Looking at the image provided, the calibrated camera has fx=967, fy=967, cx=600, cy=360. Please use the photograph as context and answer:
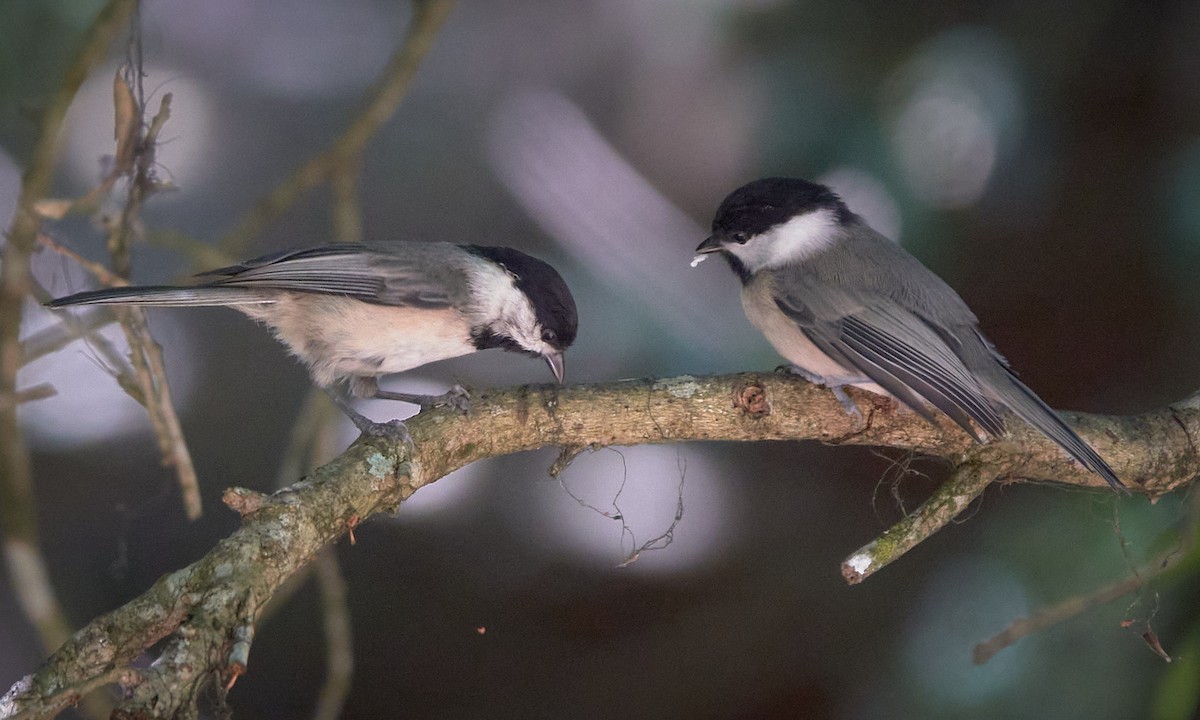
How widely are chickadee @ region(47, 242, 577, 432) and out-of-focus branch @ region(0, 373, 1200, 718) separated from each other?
254 millimetres

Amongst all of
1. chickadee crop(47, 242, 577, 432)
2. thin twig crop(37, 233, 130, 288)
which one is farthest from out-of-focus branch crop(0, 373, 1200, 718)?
thin twig crop(37, 233, 130, 288)

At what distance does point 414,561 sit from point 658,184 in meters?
1.43

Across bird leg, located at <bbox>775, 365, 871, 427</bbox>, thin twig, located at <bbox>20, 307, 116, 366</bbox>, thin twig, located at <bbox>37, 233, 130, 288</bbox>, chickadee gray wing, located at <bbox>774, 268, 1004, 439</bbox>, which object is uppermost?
thin twig, located at <bbox>37, 233, 130, 288</bbox>

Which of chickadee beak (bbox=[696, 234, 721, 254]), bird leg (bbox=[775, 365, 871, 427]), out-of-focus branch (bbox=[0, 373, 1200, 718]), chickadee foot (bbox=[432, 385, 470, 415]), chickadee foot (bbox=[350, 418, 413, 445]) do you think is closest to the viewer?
out-of-focus branch (bbox=[0, 373, 1200, 718])

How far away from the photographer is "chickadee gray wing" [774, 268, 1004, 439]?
191 centimetres

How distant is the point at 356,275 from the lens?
7.17 ft

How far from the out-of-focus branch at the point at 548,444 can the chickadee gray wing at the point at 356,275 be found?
0.34 m

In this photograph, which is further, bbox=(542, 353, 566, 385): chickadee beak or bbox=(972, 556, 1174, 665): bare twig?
bbox=(542, 353, 566, 385): chickadee beak

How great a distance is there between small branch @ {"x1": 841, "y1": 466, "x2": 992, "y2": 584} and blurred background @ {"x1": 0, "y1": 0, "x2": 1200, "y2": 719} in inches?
38.8

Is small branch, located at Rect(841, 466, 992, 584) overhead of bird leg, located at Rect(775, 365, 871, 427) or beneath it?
beneath

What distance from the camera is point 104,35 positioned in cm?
213

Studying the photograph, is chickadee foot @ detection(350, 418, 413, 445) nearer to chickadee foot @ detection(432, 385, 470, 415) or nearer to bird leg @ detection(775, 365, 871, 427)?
chickadee foot @ detection(432, 385, 470, 415)

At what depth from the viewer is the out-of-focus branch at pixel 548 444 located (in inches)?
55.2

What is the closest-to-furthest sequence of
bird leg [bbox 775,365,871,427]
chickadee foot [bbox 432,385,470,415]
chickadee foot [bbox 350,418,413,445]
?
chickadee foot [bbox 350,418,413,445]
chickadee foot [bbox 432,385,470,415]
bird leg [bbox 775,365,871,427]
